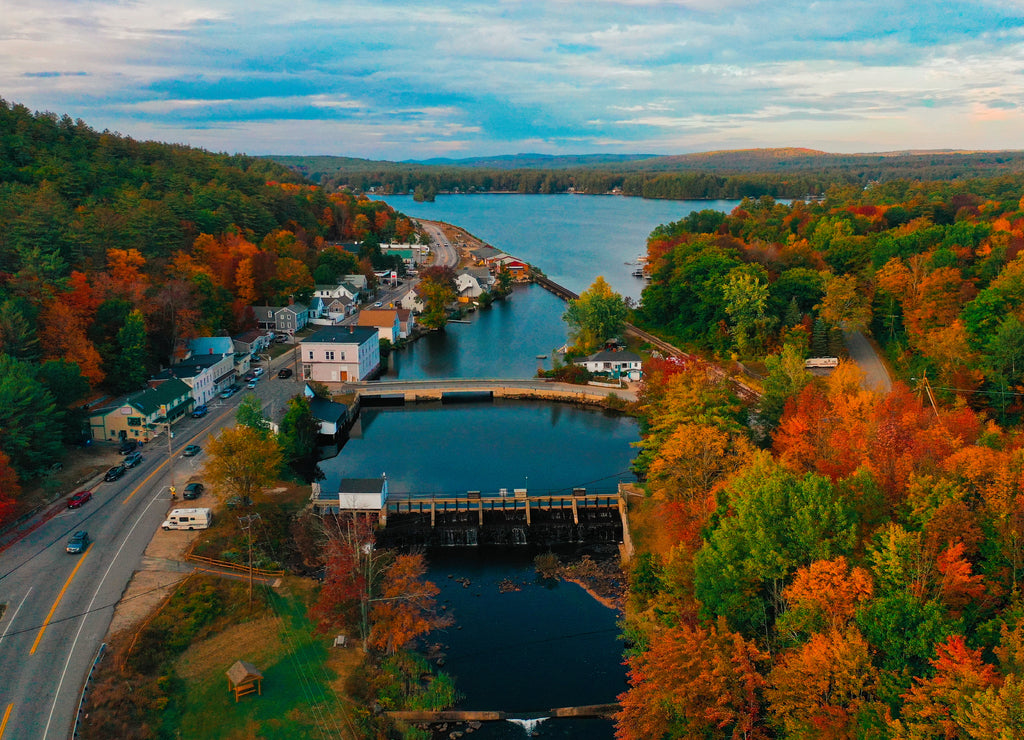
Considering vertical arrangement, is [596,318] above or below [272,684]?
above

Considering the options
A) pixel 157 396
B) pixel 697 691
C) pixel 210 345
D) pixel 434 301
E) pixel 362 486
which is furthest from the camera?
pixel 434 301

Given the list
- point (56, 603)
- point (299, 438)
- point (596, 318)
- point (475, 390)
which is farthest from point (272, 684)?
point (596, 318)

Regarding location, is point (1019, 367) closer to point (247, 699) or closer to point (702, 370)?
point (702, 370)

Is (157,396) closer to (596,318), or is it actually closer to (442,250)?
(596,318)

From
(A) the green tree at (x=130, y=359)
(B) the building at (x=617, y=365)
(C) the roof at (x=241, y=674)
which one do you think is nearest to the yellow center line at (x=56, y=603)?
(C) the roof at (x=241, y=674)

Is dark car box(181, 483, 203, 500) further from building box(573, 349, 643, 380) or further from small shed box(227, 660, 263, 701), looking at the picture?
building box(573, 349, 643, 380)

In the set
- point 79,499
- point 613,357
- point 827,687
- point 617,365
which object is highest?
point 827,687

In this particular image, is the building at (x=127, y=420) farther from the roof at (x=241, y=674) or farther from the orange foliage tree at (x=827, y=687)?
the orange foliage tree at (x=827, y=687)
